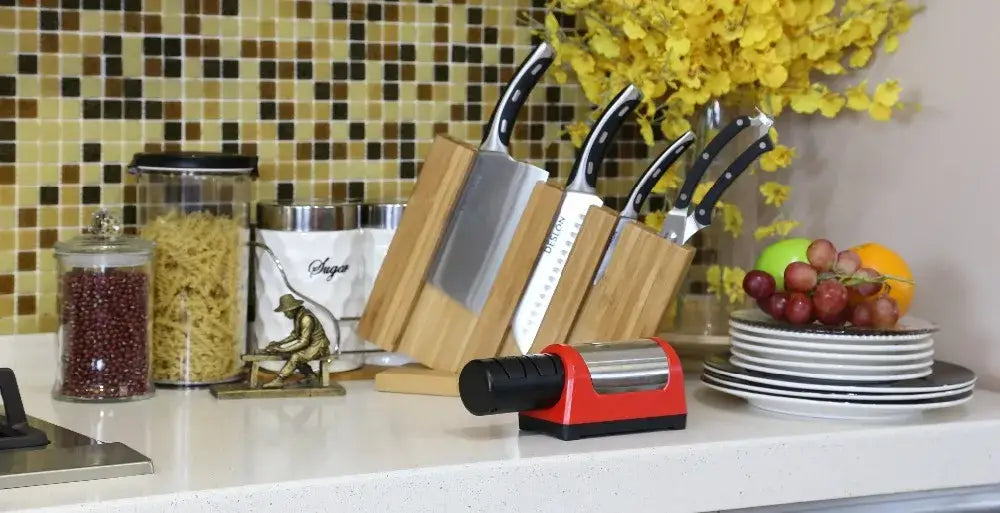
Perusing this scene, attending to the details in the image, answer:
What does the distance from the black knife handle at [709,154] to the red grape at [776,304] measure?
0.45ft

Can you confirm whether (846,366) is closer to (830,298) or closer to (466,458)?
(830,298)

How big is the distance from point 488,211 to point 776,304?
1.14ft

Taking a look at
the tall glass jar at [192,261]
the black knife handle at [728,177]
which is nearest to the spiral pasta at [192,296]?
the tall glass jar at [192,261]

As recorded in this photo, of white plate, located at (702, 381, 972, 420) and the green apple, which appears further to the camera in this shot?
the green apple

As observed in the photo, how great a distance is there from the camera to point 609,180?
1.85 m

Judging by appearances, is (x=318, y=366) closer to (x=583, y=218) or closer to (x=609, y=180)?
(x=583, y=218)

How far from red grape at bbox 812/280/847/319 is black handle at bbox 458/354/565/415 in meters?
0.33

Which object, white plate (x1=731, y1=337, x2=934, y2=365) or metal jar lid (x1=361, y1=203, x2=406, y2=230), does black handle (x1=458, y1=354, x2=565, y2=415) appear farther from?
metal jar lid (x1=361, y1=203, x2=406, y2=230)

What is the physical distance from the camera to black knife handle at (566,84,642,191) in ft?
4.77

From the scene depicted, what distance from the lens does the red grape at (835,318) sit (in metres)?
1.39

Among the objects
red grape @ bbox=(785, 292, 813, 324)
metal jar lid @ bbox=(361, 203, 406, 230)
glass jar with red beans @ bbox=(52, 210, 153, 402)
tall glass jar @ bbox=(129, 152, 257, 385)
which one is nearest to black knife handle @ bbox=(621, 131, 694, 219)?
red grape @ bbox=(785, 292, 813, 324)

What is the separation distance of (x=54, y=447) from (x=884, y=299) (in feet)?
2.78

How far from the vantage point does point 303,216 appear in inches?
60.8

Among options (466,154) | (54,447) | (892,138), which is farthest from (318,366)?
(892,138)
